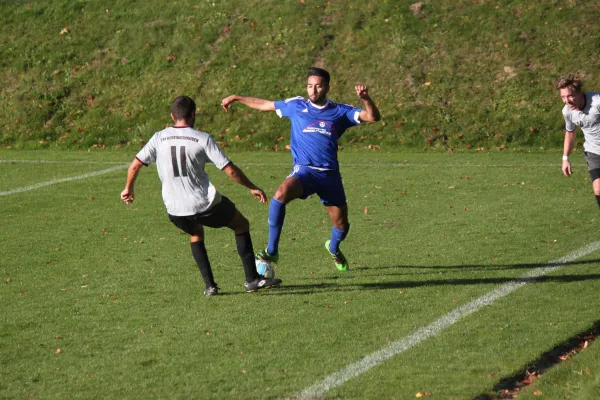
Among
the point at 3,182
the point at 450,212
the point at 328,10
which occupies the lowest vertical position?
the point at 450,212

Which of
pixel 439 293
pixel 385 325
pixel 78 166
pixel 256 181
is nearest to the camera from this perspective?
pixel 385 325

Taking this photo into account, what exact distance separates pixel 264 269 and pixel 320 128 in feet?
5.11

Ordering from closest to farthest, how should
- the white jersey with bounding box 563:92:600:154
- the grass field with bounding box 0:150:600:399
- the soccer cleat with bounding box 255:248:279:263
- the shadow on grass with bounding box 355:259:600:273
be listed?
the grass field with bounding box 0:150:600:399 → the soccer cleat with bounding box 255:248:279:263 → the shadow on grass with bounding box 355:259:600:273 → the white jersey with bounding box 563:92:600:154

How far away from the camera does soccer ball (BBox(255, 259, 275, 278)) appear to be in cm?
948

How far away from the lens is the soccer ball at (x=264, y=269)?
9.48 metres

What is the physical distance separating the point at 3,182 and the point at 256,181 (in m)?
4.54

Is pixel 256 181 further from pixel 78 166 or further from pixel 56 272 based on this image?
pixel 56 272

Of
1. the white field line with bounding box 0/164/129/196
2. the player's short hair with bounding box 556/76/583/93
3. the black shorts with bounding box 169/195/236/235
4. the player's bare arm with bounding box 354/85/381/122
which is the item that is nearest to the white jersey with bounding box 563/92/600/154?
the player's short hair with bounding box 556/76/583/93

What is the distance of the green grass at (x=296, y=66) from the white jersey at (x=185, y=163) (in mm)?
13502

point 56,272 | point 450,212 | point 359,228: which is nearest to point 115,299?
point 56,272

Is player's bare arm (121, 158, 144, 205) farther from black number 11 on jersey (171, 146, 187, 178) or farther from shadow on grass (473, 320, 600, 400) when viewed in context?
shadow on grass (473, 320, 600, 400)

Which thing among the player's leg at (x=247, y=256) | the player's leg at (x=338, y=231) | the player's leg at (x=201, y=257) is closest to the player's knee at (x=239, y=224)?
the player's leg at (x=247, y=256)

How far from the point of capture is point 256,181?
696 inches

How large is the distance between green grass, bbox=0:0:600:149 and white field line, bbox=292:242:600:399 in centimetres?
1201
